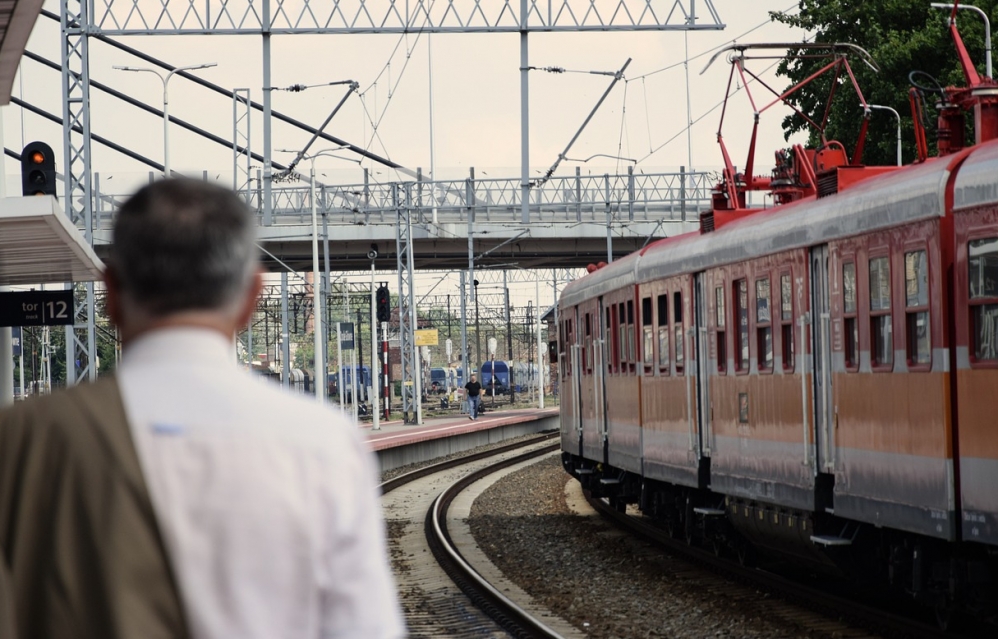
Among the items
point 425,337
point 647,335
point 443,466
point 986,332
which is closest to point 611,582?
point 647,335

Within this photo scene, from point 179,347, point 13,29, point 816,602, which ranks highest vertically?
point 13,29

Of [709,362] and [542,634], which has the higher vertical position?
[709,362]

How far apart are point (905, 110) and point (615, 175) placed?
16.2m

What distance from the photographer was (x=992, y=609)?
10.1m

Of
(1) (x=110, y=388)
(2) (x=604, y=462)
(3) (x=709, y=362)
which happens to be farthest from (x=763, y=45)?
(1) (x=110, y=388)

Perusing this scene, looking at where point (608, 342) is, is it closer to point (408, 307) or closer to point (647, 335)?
point (647, 335)

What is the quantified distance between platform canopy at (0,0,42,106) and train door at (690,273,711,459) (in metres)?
6.70

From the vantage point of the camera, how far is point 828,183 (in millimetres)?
12766

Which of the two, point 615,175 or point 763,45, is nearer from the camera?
point 763,45

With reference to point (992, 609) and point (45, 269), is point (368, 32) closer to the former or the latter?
point (45, 269)

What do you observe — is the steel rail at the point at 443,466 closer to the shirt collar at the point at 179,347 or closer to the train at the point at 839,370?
the train at the point at 839,370

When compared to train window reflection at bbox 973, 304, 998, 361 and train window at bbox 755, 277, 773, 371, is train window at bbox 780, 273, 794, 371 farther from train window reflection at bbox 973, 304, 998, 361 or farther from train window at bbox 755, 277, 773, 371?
train window reflection at bbox 973, 304, 998, 361

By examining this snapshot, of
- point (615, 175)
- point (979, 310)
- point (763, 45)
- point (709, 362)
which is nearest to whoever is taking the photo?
point (979, 310)

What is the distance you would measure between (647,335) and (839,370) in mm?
6521
